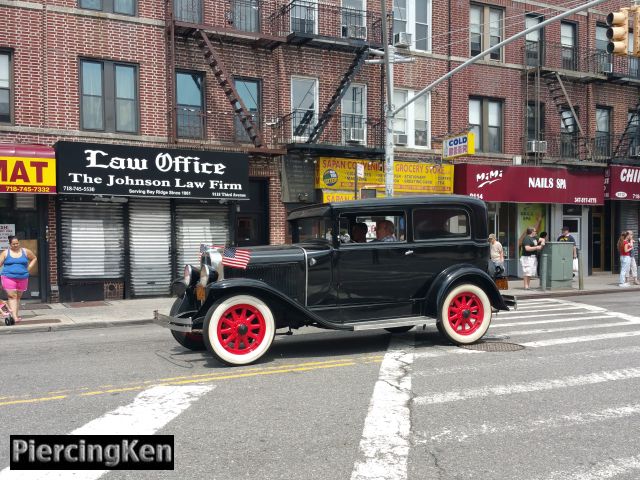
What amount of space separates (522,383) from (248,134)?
482 inches

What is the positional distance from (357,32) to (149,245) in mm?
9005

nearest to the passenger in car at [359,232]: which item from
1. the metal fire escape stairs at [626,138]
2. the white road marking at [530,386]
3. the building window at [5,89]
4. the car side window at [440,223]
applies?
the car side window at [440,223]

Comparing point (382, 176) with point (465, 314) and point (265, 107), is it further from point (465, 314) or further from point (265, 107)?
point (465, 314)

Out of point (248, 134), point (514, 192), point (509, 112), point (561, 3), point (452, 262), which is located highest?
point (561, 3)

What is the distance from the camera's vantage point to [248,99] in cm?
1775

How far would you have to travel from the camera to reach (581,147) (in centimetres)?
2319

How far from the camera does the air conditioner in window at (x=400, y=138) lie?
20.1 meters

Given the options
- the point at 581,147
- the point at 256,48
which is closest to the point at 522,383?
the point at 256,48

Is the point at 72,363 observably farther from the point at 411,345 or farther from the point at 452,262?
the point at 452,262

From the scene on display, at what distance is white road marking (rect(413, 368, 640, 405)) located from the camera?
19.5 feet

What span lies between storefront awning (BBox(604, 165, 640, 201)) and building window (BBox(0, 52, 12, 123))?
66.2 ft

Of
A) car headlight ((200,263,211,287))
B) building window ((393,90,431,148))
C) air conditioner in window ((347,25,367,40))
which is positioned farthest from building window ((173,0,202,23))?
car headlight ((200,263,211,287))

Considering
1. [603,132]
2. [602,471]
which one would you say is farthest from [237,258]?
A: [603,132]

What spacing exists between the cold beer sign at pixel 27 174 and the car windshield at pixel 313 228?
805 centimetres
